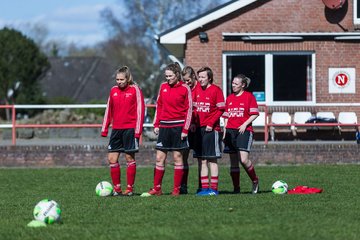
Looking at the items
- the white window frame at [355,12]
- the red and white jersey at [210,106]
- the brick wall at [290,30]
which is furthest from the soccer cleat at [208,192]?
the white window frame at [355,12]

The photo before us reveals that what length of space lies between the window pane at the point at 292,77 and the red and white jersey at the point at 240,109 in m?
13.1

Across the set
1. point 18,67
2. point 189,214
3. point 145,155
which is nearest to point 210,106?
point 189,214

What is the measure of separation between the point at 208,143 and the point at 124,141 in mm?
1201

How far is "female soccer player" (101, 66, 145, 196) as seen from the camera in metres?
14.1

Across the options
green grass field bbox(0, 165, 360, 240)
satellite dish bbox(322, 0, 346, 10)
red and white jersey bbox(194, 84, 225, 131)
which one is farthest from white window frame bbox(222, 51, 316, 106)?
red and white jersey bbox(194, 84, 225, 131)

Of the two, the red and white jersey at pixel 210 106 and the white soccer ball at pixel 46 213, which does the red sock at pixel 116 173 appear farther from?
the white soccer ball at pixel 46 213

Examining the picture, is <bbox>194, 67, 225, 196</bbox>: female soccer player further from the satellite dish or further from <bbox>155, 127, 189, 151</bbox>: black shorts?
the satellite dish

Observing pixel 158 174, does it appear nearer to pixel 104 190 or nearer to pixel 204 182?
pixel 204 182

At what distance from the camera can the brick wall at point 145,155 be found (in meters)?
22.5

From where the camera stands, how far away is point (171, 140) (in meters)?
14.0

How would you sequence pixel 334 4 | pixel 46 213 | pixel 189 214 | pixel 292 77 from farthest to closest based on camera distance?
pixel 292 77
pixel 334 4
pixel 189 214
pixel 46 213

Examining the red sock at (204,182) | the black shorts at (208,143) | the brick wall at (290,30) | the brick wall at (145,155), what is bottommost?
the brick wall at (145,155)

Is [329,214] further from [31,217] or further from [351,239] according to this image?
[31,217]

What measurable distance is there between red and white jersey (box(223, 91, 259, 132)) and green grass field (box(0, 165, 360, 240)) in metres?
1.17
